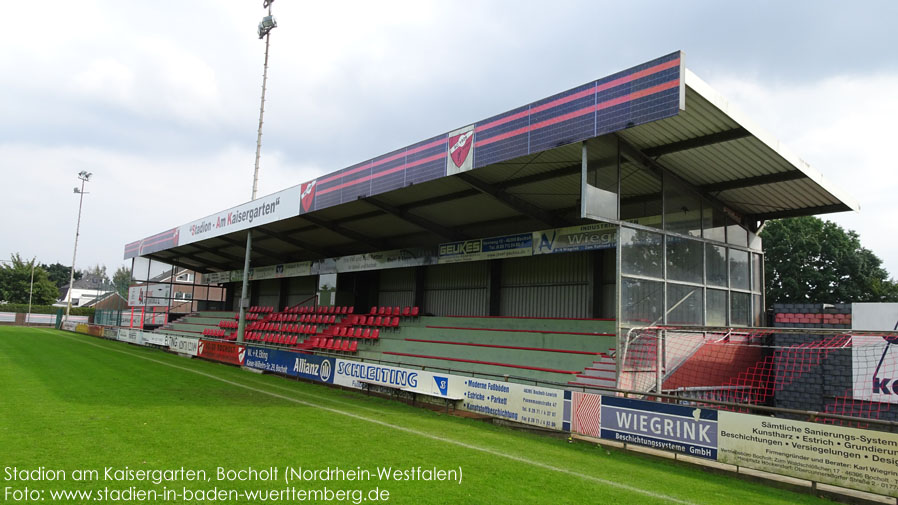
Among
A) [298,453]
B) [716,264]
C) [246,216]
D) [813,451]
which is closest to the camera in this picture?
[813,451]

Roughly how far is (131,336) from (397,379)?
2640cm

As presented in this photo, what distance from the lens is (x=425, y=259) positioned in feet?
67.4

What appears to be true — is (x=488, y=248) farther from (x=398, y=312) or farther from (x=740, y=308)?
(x=740, y=308)

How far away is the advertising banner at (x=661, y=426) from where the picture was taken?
27.7 feet

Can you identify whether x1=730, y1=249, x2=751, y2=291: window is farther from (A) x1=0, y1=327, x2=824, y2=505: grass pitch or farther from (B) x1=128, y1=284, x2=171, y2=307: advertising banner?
(B) x1=128, y1=284, x2=171, y2=307: advertising banner

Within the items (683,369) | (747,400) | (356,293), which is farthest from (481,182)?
(356,293)

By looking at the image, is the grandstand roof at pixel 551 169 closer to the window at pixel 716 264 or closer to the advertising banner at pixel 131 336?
the window at pixel 716 264

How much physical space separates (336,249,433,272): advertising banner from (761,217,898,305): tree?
30167 mm

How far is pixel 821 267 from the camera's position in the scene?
3834 centimetres

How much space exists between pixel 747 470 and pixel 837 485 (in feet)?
3.65

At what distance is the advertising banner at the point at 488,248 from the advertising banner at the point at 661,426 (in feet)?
24.3

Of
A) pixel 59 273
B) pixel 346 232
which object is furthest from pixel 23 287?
pixel 346 232

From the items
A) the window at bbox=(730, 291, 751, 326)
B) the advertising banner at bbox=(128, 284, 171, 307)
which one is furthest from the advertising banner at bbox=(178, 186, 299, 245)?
the window at bbox=(730, 291, 751, 326)

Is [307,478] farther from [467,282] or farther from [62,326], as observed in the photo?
[62,326]
